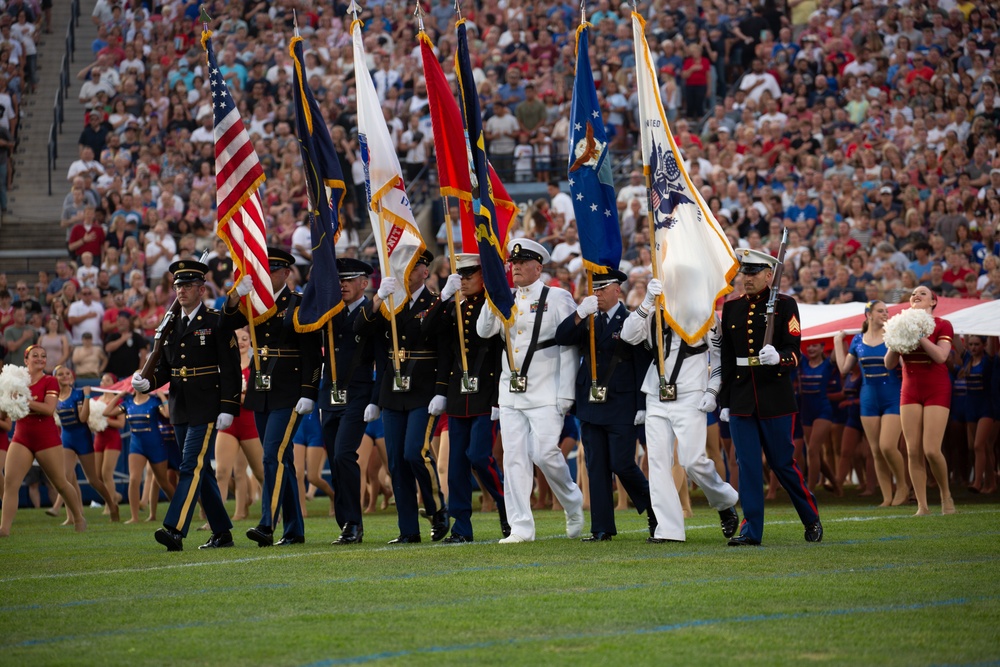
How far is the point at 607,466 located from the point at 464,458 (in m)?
1.15

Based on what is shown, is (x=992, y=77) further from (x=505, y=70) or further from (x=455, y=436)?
(x=455, y=436)

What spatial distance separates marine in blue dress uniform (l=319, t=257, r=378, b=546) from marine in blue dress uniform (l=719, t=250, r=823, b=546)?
3086mm

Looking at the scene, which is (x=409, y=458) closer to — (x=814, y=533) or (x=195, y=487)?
(x=195, y=487)

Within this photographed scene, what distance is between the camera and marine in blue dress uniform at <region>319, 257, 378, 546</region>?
11.6 meters

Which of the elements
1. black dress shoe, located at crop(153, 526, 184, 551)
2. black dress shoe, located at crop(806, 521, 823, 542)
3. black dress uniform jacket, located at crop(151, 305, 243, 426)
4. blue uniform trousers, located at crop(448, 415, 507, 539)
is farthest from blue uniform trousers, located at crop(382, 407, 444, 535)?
black dress shoe, located at crop(806, 521, 823, 542)

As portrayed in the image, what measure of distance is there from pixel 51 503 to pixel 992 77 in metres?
15.9

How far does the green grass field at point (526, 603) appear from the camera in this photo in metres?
6.33

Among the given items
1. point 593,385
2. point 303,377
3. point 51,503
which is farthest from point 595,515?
point 51,503

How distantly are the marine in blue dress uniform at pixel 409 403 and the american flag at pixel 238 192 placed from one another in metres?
1.10

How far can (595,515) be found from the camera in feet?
36.6

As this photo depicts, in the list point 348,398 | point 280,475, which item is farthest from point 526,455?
point 280,475

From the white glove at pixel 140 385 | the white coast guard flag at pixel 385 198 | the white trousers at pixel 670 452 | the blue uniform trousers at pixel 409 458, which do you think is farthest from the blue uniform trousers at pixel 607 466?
the white glove at pixel 140 385

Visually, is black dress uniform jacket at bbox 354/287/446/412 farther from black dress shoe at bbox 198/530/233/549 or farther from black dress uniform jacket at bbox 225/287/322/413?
black dress shoe at bbox 198/530/233/549

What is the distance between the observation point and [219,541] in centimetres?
1175
